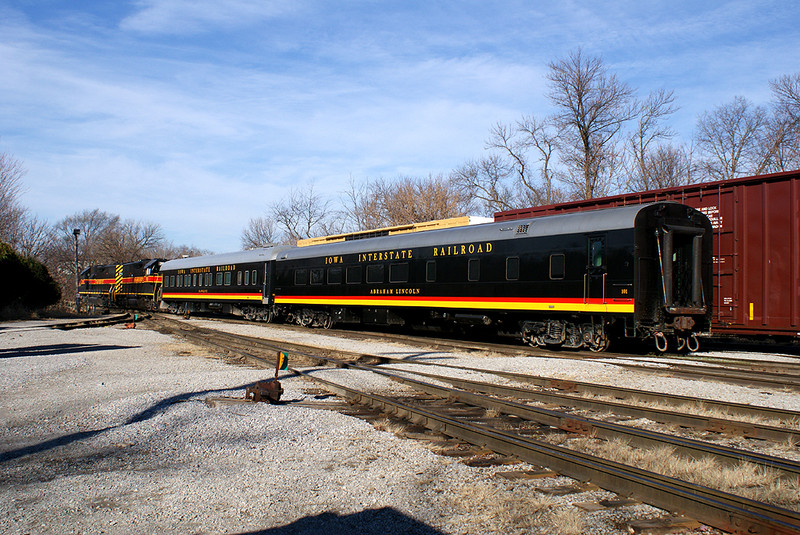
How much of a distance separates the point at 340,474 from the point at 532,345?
11.6m

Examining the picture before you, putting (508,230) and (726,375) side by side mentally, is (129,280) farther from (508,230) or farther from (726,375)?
(726,375)

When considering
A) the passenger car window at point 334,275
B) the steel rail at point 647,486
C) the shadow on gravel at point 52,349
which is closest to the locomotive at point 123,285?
the passenger car window at point 334,275

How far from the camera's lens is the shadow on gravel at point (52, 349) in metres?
14.5

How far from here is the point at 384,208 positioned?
5041 cm

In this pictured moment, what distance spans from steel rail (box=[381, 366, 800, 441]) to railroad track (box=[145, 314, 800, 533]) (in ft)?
0.21

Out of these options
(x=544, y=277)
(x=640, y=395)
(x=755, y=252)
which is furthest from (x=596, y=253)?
(x=640, y=395)

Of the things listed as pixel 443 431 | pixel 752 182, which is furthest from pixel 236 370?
pixel 752 182

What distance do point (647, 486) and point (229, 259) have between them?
28.1m

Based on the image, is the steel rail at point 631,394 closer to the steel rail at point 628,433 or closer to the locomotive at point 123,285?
the steel rail at point 628,433

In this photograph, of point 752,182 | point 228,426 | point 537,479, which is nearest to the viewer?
point 537,479

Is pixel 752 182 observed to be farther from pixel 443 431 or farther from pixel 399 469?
pixel 399 469

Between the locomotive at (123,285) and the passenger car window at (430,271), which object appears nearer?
the passenger car window at (430,271)

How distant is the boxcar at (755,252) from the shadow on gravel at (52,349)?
51.7 ft

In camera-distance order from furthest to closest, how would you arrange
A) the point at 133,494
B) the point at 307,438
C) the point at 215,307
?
the point at 215,307 → the point at 307,438 → the point at 133,494
